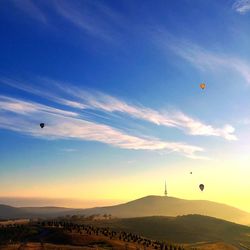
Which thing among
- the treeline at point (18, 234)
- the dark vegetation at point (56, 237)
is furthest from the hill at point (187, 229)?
the treeline at point (18, 234)

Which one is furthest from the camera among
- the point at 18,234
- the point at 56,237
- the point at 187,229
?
the point at 187,229

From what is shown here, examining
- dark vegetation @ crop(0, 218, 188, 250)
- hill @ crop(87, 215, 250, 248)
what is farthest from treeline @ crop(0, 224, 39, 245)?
hill @ crop(87, 215, 250, 248)

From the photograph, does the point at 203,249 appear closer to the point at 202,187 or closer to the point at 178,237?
the point at 202,187

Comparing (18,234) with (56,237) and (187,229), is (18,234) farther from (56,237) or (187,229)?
(187,229)

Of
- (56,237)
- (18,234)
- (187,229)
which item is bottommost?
(56,237)

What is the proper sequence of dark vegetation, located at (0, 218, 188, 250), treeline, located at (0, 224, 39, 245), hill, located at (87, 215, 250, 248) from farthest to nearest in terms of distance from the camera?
hill, located at (87, 215, 250, 248) < treeline, located at (0, 224, 39, 245) < dark vegetation, located at (0, 218, 188, 250)

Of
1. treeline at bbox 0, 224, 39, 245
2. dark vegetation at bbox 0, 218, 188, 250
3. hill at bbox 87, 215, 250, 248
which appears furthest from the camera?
hill at bbox 87, 215, 250, 248

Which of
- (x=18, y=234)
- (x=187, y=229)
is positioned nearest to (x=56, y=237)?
(x=18, y=234)

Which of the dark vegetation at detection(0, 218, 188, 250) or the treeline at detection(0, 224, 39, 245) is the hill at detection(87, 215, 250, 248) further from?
the treeline at detection(0, 224, 39, 245)

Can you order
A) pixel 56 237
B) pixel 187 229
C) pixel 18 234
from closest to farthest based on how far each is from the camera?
pixel 56 237 < pixel 18 234 < pixel 187 229

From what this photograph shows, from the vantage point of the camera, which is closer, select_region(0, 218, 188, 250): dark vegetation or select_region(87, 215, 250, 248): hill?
select_region(0, 218, 188, 250): dark vegetation

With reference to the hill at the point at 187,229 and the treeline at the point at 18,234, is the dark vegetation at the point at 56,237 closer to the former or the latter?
the treeline at the point at 18,234

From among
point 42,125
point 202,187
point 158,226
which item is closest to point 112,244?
point 42,125
